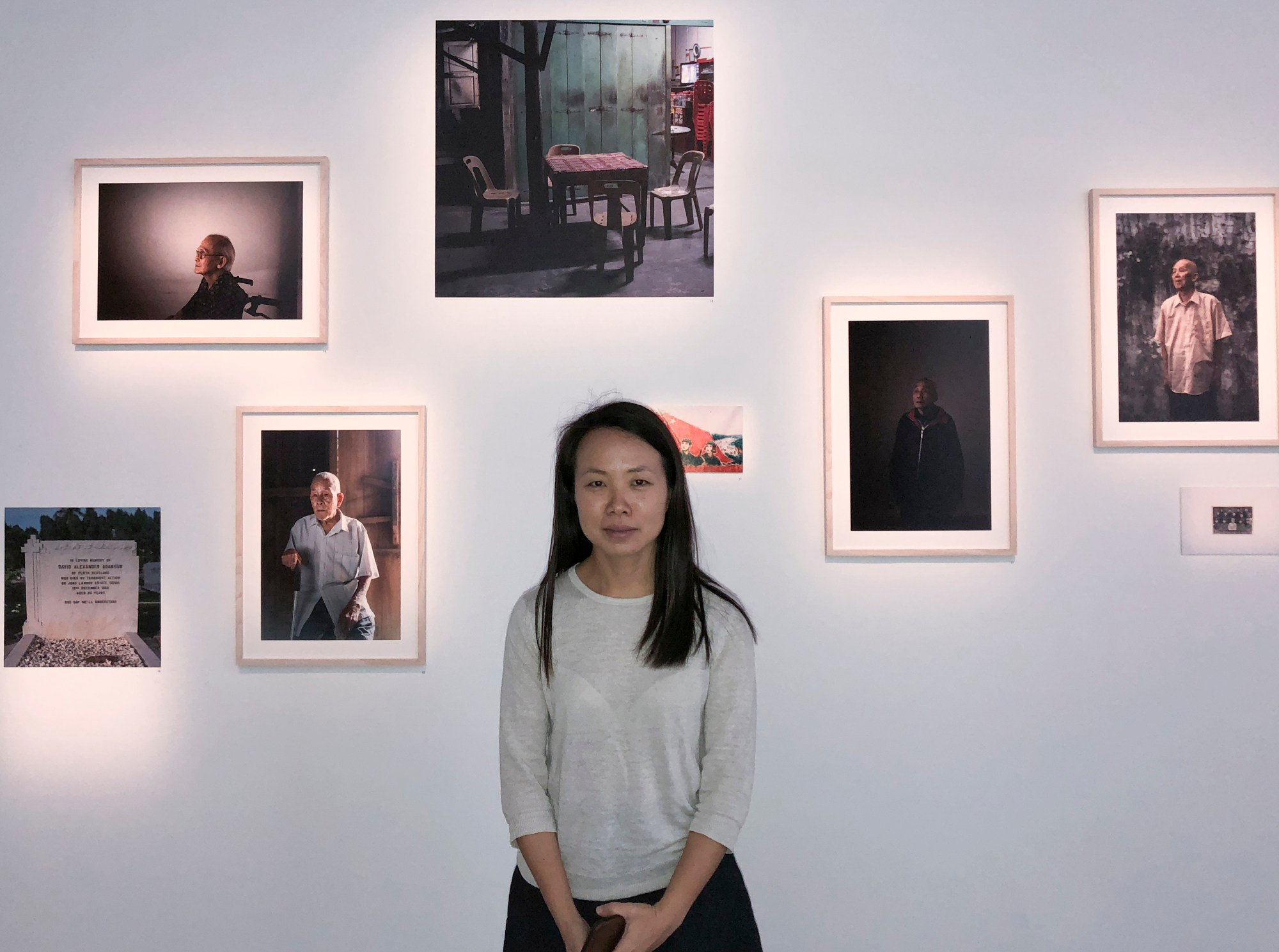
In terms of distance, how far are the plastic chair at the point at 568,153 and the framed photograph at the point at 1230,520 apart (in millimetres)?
1483

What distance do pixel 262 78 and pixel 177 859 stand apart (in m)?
1.72

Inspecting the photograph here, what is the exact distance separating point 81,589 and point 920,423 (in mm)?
1876

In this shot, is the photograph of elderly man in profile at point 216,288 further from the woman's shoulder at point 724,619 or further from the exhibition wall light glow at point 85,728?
the woman's shoulder at point 724,619

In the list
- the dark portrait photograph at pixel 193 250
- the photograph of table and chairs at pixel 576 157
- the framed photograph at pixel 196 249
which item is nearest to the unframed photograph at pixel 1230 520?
the photograph of table and chairs at pixel 576 157

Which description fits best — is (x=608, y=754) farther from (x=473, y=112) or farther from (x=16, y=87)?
(x=16, y=87)

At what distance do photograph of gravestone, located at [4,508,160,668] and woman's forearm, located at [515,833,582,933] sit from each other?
115 centimetres

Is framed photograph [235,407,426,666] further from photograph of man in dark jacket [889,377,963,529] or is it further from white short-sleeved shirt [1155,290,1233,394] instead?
white short-sleeved shirt [1155,290,1233,394]

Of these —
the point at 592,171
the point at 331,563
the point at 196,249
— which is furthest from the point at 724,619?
the point at 196,249

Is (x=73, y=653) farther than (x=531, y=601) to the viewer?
Yes

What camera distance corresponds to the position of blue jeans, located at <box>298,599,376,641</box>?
6.55 ft

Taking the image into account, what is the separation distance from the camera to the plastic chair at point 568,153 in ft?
6.65

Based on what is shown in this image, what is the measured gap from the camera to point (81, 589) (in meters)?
2.02

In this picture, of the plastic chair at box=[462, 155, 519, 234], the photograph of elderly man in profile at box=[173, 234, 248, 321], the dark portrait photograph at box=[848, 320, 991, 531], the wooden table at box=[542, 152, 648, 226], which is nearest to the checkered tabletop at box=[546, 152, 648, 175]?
the wooden table at box=[542, 152, 648, 226]

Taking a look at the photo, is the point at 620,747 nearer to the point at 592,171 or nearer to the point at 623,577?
the point at 623,577
